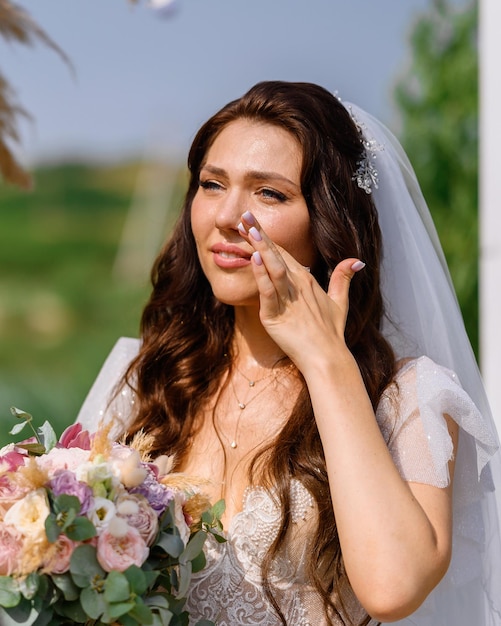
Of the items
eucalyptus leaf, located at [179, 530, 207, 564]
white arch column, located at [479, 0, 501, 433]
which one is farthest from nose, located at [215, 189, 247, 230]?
white arch column, located at [479, 0, 501, 433]

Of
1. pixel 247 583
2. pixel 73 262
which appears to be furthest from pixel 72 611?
pixel 73 262

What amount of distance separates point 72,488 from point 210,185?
94 centimetres

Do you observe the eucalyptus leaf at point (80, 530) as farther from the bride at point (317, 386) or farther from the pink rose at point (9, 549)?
the bride at point (317, 386)

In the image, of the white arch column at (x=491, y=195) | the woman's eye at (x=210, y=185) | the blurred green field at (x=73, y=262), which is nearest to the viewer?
the woman's eye at (x=210, y=185)

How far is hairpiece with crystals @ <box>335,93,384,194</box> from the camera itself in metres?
2.30

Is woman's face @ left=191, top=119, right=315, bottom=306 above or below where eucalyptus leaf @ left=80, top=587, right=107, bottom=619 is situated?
above

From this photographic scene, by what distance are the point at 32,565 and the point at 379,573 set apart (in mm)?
626

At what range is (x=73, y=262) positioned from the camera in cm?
538

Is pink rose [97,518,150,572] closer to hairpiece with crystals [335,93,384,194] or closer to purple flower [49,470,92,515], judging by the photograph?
purple flower [49,470,92,515]

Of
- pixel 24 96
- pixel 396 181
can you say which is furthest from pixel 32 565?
pixel 24 96

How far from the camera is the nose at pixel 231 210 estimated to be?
2.11 metres

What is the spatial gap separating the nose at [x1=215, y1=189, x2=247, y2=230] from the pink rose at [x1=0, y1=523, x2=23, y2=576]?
865mm

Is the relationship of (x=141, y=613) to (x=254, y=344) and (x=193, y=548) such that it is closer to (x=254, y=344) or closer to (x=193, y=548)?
(x=193, y=548)

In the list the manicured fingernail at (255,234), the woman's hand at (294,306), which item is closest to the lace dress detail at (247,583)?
the woman's hand at (294,306)
